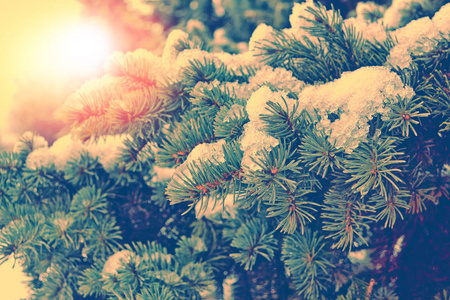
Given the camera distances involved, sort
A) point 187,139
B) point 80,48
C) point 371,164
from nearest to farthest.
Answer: point 371,164 → point 187,139 → point 80,48

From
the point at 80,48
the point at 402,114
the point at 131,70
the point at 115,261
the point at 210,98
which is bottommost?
the point at 115,261

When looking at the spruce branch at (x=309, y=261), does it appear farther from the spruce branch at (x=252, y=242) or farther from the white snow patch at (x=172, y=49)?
the white snow patch at (x=172, y=49)

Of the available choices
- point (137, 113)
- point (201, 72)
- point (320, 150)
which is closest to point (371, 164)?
point (320, 150)

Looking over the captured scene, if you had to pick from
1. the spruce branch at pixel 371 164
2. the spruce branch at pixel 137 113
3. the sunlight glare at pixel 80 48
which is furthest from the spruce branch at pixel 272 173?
the sunlight glare at pixel 80 48

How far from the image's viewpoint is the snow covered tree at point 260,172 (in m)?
0.65

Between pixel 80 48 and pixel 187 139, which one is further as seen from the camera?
pixel 80 48

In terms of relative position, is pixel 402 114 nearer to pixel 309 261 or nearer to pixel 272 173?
pixel 272 173

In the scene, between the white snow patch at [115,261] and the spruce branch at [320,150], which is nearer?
the spruce branch at [320,150]

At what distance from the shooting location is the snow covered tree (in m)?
0.65

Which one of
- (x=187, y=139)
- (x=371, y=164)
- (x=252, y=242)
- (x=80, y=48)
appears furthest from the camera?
(x=80, y=48)

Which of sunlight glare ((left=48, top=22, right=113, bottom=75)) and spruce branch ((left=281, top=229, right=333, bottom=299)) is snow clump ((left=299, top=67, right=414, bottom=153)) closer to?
spruce branch ((left=281, top=229, right=333, bottom=299))

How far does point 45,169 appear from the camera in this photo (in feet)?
3.35

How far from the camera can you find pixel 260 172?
62 centimetres

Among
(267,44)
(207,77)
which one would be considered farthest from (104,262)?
(267,44)
